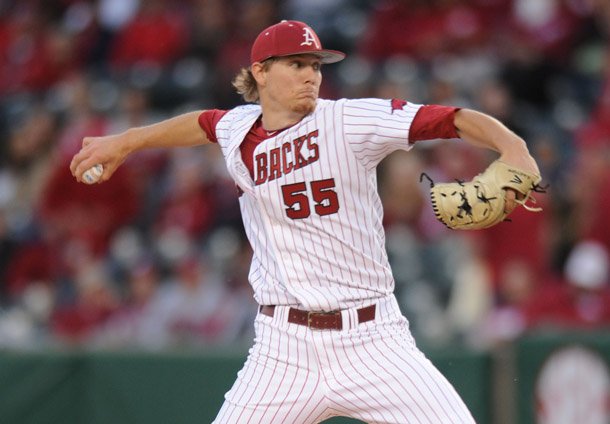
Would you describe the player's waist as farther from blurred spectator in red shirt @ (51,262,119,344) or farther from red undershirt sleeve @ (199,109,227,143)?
blurred spectator in red shirt @ (51,262,119,344)

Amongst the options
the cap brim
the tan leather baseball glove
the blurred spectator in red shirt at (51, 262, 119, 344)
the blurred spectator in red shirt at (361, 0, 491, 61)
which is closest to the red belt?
the tan leather baseball glove

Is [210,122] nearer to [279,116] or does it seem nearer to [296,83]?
[279,116]

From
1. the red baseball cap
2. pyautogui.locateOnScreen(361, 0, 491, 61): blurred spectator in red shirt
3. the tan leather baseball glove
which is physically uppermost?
pyautogui.locateOnScreen(361, 0, 491, 61): blurred spectator in red shirt

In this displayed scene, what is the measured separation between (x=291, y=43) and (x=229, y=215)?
15.8 ft

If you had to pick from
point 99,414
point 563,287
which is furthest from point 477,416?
point 99,414

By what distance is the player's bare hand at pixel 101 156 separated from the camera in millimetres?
4828

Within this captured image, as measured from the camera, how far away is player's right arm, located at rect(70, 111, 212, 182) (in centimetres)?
484

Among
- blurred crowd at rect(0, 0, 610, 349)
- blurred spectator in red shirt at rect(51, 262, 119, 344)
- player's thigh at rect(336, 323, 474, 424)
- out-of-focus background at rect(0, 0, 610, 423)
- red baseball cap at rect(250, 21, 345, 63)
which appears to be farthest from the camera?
blurred spectator in red shirt at rect(51, 262, 119, 344)

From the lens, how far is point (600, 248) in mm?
8094

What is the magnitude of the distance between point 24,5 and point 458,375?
26.3 ft

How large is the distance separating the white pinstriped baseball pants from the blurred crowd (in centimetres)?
247

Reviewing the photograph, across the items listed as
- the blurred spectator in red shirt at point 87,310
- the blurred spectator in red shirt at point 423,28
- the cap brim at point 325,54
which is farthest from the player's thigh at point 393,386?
the blurred spectator in red shirt at point 423,28

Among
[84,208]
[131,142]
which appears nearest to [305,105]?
[131,142]

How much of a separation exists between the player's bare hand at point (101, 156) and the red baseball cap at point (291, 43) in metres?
0.67
